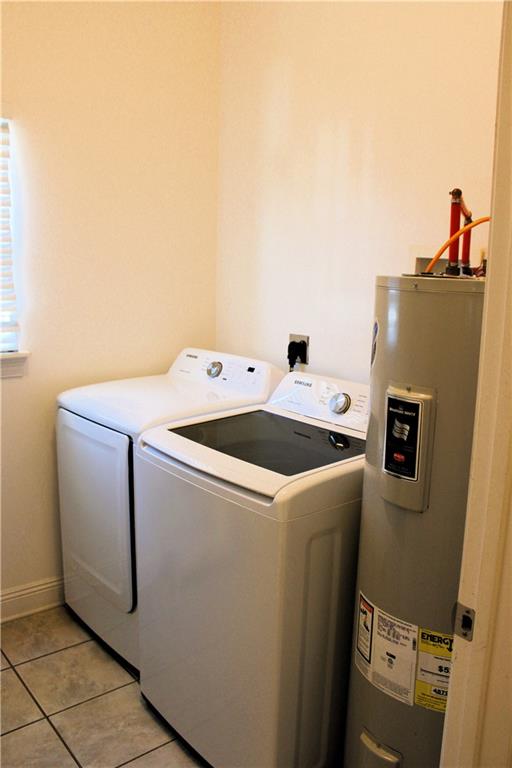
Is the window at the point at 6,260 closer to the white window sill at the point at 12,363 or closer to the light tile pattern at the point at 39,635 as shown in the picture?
the white window sill at the point at 12,363

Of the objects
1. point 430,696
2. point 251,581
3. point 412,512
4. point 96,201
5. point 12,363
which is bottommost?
point 430,696

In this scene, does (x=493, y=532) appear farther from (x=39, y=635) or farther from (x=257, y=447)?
(x=39, y=635)

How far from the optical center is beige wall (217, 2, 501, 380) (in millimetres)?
1750

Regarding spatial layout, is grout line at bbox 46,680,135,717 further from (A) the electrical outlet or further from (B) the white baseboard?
(A) the electrical outlet

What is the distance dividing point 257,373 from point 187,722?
113cm

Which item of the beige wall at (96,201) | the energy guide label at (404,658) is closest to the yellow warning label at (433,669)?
the energy guide label at (404,658)

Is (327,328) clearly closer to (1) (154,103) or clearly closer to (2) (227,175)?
(2) (227,175)

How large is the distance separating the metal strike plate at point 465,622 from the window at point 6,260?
1.90 m

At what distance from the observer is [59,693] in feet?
6.57

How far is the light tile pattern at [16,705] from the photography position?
1.88 m

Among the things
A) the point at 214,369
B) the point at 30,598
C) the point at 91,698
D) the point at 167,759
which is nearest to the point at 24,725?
the point at 91,698

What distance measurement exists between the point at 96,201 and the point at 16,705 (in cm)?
176

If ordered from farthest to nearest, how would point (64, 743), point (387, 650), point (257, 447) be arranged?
point (64, 743) → point (257, 447) → point (387, 650)

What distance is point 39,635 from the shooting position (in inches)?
90.6
